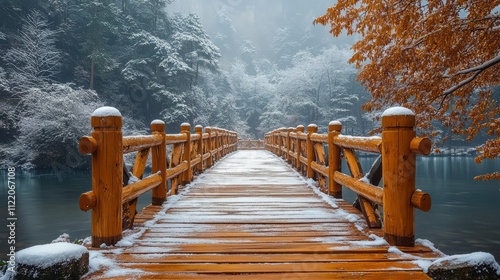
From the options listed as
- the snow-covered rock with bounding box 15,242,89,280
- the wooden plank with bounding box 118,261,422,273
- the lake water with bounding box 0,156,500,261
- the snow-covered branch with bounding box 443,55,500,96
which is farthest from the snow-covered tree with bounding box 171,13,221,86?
the snow-covered rock with bounding box 15,242,89,280

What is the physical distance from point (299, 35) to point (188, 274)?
92076 millimetres

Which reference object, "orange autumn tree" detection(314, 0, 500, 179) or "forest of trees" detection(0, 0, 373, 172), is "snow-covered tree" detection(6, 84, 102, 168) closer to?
"forest of trees" detection(0, 0, 373, 172)

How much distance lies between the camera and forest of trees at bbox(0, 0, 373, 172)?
22.6 metres

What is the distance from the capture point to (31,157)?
2191 cm

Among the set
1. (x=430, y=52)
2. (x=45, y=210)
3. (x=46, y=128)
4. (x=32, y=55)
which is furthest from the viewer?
(x=32, y=55)

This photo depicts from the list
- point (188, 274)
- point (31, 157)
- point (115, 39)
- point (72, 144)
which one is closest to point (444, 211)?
point (188, 274)

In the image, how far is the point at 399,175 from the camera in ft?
9.36

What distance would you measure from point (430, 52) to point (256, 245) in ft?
17.0

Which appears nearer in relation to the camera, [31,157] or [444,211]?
[444,211]

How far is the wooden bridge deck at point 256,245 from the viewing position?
2475mm

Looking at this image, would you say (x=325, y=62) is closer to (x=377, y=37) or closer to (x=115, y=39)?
(x=115, y=39)

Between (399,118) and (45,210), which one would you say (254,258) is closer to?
(399,118)

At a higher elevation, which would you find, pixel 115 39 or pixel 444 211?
pixel 115 39

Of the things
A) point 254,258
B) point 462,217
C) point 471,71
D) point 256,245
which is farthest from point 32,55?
point 254,258
